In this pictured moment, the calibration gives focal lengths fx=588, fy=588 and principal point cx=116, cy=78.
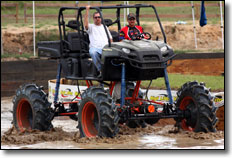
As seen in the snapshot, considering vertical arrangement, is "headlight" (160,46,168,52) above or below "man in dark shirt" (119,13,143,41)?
below

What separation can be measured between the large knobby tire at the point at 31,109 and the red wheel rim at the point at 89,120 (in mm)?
1364

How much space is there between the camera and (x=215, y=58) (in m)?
23.2

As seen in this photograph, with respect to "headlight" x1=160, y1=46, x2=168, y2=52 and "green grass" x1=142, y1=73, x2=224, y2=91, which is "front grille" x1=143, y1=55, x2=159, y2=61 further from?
"green grass" x1=142, y1=73, x2=224, y2=91

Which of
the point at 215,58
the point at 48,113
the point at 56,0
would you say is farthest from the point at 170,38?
the point at 48,113

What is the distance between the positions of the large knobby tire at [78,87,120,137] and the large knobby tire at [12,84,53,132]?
131 centimetres

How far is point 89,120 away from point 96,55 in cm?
121

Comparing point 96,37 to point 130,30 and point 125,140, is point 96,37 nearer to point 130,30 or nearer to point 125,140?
point 130,30

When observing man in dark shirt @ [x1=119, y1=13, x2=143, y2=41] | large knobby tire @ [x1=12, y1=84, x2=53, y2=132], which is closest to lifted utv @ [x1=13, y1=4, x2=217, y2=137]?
large knobby tire @ [x1=12, y1=84, x2=53, y2=132]

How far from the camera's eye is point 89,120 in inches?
412

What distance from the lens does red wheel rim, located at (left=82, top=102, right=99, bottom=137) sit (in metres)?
10.4

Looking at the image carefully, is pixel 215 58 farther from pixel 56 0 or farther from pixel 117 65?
pixel 56 0

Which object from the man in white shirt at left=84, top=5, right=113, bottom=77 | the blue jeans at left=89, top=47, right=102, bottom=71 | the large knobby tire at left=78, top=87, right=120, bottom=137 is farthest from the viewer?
the man in white shirt at left=84, top=5, right=113, bottom=77

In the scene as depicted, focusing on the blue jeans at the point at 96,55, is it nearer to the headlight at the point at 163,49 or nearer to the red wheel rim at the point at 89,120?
the red wheel rim at the point at 89,120

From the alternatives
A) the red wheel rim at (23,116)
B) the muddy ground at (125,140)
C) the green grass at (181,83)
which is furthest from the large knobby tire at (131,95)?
the green grass at (181,83)
